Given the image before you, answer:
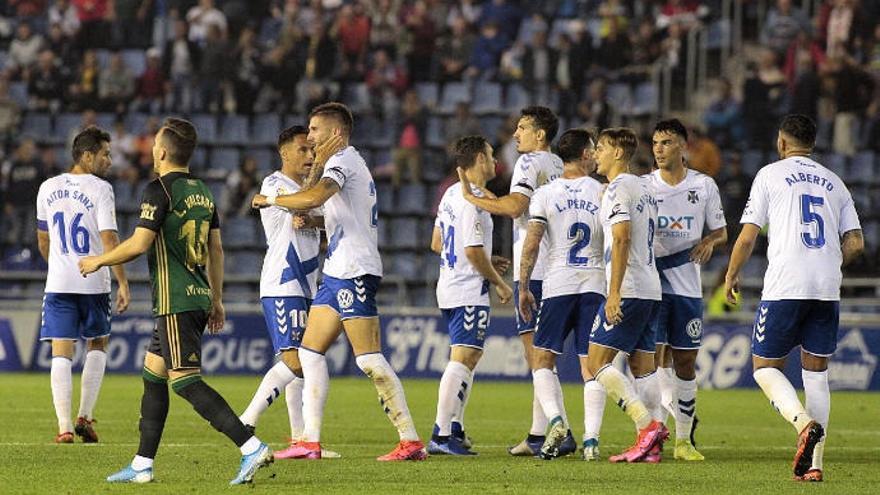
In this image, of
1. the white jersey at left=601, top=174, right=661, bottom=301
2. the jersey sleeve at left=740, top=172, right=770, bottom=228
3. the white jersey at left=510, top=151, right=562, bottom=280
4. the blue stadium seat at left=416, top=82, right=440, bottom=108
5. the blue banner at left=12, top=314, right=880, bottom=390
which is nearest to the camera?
the jersey sleeve at left=740, top=172, right=770, bottom=228

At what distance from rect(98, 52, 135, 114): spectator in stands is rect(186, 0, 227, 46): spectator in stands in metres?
1.47

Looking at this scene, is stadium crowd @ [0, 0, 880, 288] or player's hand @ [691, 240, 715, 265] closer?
player's hand @ [691, 240, 715, 265]

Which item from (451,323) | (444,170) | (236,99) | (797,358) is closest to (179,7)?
(236,99)

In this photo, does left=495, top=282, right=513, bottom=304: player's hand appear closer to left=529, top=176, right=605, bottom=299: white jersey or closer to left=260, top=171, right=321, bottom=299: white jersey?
left=529, top=176, right=605, bottom=299: white jersey

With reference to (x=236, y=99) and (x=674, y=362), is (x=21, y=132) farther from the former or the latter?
(x=674, y=362)

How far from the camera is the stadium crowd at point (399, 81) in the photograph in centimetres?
2747

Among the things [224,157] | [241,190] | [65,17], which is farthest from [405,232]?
[65,17]

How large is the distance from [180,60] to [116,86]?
1.34 m

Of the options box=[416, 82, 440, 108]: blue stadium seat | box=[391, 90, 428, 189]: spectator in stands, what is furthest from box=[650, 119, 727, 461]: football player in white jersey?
box=[416, 82, 440, 108]: blue stadium seat

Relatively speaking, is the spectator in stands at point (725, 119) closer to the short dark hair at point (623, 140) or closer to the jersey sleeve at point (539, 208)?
the jersey sleeve at point (539, 208)

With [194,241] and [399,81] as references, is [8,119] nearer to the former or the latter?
[399,81]

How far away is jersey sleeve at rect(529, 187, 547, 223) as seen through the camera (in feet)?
41.5

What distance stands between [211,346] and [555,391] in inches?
488

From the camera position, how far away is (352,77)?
97.7 feet
